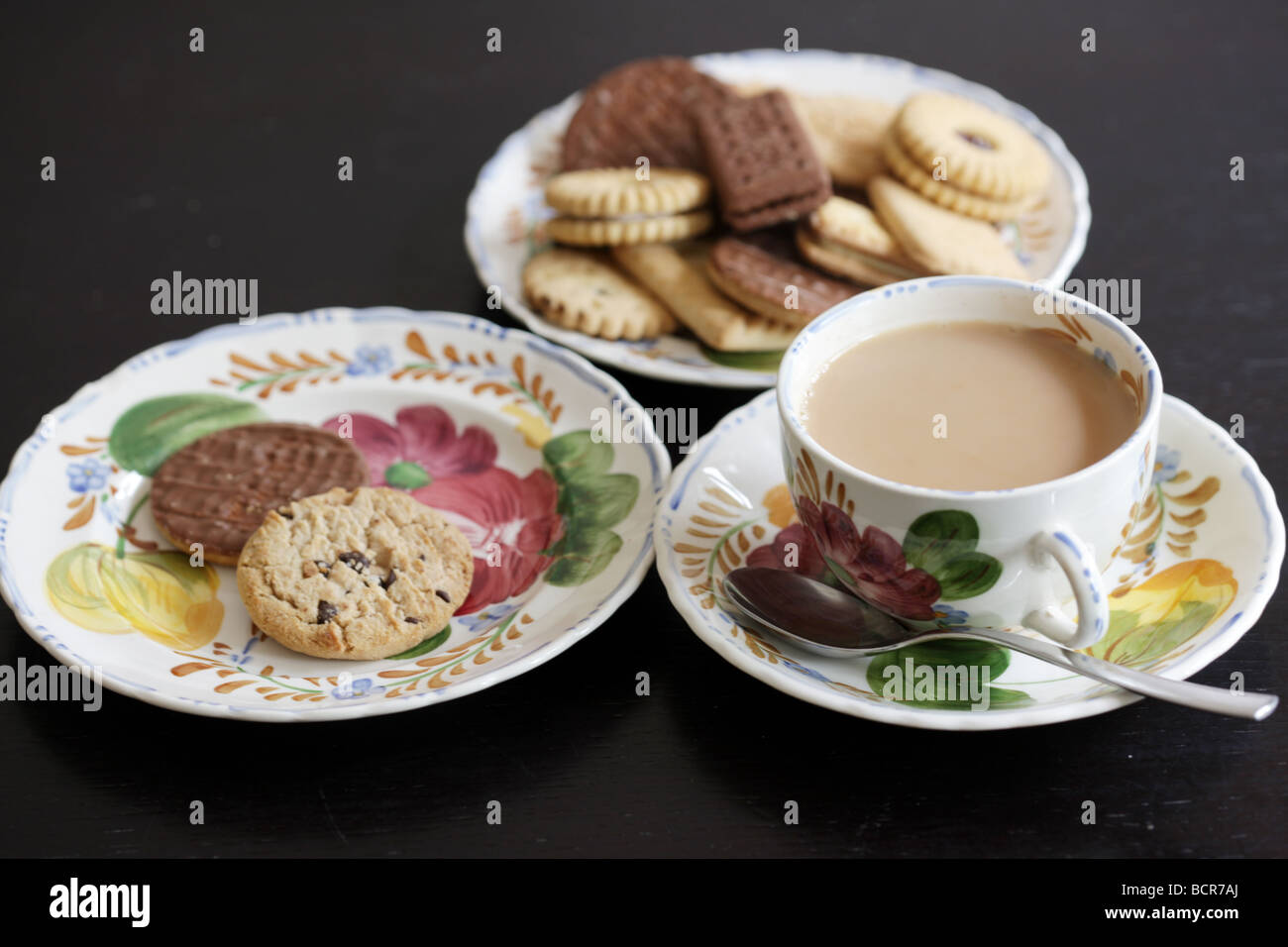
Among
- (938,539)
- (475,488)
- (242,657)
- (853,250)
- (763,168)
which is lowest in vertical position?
(242,657)

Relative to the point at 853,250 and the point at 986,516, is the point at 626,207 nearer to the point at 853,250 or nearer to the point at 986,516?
the point at 853,250

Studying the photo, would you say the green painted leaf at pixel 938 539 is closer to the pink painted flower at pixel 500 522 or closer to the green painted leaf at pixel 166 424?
the pink painted flower at pixel 500 522

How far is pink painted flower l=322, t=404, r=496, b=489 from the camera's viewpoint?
1.70 metres

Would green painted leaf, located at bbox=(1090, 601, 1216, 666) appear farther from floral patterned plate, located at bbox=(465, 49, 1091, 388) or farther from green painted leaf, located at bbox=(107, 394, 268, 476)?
green painted leaf, located at bbox=(107, 394, 268, 476)

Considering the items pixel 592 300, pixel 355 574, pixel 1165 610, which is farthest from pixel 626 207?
pixel 1165 610

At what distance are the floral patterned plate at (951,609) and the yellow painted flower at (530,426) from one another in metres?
0.25

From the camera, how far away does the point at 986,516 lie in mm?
1168

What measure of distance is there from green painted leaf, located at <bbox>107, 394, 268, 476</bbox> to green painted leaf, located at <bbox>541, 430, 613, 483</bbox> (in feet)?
1.38

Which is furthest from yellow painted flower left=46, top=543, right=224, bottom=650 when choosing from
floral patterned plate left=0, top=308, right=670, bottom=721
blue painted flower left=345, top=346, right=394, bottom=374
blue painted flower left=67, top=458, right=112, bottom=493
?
blue painted flower left=345, top=346, right=394, bottom=374

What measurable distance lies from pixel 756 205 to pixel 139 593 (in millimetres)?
1021

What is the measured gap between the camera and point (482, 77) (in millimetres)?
2613

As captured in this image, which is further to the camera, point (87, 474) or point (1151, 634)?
point (87, 474)

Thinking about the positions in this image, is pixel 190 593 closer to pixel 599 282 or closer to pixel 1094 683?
pixel 599 282
